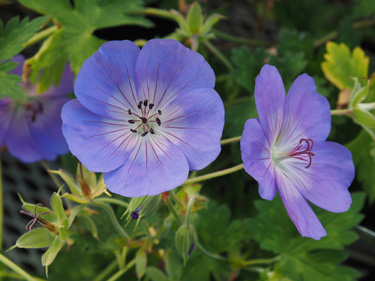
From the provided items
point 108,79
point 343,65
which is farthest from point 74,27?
point 343,65

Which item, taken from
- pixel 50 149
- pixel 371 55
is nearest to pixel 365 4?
pixel 371 55

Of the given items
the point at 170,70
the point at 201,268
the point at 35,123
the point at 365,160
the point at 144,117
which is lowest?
Answer: the point at 201,268

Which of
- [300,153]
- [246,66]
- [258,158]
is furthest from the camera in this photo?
[246,66]

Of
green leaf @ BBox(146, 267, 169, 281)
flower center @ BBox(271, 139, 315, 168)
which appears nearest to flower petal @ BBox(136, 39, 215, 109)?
flower center @ BBox(271, 139, 315, 168)

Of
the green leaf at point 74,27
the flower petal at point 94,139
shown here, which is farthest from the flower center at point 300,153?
the green leaf at point 74,27

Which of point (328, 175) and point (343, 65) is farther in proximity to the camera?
point (343, 65)

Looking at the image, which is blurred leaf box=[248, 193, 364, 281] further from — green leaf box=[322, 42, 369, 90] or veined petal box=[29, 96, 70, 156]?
veined petal box=[29, 96, 70, 156]

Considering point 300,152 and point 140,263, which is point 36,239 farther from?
point 300,152

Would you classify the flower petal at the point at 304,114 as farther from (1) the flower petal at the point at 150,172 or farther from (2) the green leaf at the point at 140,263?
(2) the green leaf at the point at 140,263
